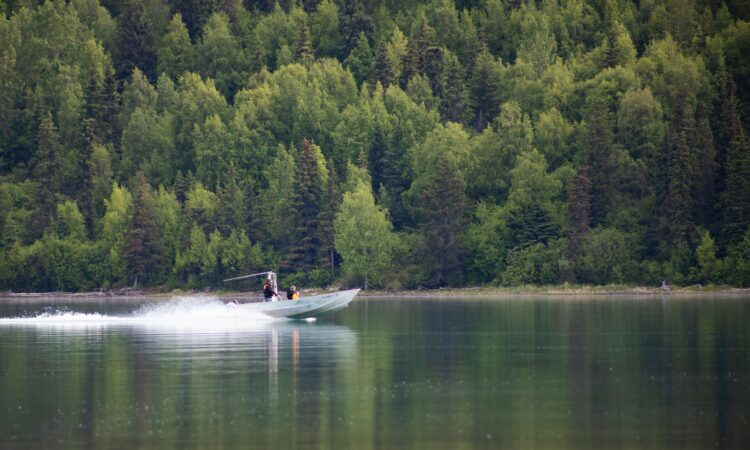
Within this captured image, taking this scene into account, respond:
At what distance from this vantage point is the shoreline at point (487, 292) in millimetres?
120938

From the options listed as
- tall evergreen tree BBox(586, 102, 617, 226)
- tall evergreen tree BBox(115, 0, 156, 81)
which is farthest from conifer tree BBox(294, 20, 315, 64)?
tall evergreen tree BBox(586, 102, 617, 226)

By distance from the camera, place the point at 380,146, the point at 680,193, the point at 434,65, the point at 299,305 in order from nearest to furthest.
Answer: the point at 299,305 < the point at 680,193 < the point at 380,146 < the point at 434,65

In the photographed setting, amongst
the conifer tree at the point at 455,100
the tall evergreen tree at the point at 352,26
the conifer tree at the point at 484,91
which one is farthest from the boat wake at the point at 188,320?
the tall evergreen tree at the point at 352,26

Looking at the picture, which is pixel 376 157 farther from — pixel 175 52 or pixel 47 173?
pixel 175 52

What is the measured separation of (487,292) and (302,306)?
55.1 m

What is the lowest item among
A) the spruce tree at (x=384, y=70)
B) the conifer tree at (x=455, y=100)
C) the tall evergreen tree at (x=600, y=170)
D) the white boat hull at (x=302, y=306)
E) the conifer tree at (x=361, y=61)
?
the white boat hull at (x=302, y=306)

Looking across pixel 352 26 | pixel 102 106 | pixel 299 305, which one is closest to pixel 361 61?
pixel 352 26

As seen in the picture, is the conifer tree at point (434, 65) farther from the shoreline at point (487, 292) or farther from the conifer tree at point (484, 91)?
the shoreline at point (487, 292)

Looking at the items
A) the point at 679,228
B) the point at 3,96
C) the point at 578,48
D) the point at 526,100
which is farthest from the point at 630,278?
the point at 3,96

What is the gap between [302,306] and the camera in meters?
76.7

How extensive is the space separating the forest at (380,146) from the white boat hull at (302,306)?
171 ft

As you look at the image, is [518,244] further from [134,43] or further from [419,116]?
[134,43]

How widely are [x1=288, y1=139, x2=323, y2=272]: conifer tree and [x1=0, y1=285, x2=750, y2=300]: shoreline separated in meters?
4.66

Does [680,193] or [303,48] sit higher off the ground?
[303,48]
